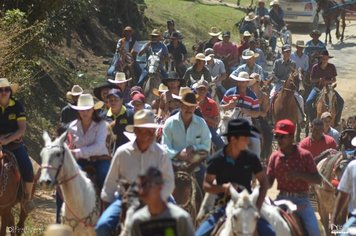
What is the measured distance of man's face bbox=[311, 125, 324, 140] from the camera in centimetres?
1667

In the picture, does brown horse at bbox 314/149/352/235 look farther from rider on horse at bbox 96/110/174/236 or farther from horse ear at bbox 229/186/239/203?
horse ear at bbox 229/186/239/203

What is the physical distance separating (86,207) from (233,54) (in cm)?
1647

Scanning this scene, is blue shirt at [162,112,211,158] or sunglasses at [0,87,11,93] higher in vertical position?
sunglasses at [0,87,11,93]

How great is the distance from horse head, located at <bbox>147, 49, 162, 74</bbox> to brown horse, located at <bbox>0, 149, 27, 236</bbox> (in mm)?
10046

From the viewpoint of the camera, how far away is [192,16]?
4256 centimetres

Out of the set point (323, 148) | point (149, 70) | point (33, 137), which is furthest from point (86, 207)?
point (149, 70)

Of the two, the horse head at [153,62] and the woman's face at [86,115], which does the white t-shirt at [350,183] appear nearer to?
the woman's face at [86,115]

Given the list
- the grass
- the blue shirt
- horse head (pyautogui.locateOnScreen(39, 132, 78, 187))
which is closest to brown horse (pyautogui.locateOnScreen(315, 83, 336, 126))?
the blue shirt

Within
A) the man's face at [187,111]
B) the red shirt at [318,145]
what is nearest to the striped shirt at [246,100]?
the red shirt at [318,145]

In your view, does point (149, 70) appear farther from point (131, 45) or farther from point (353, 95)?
point (353, 95)

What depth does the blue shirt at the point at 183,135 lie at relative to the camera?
13812 mm

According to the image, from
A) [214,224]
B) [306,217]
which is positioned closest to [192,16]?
[306,217]

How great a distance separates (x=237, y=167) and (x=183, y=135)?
3803mm

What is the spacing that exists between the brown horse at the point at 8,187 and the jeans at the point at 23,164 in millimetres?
111
